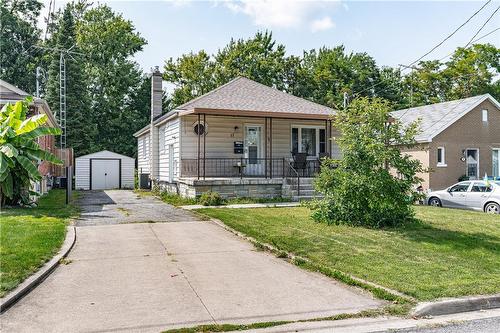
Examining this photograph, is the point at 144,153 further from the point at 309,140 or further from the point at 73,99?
the point at 309,140

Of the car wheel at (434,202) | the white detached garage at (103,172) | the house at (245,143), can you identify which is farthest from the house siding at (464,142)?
the white detached garage at (103,172)

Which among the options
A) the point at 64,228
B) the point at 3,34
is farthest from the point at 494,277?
the point at 3,34

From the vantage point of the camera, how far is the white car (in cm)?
1557

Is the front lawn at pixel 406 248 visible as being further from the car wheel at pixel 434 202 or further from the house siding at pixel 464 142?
the house siding at pixel 464 142

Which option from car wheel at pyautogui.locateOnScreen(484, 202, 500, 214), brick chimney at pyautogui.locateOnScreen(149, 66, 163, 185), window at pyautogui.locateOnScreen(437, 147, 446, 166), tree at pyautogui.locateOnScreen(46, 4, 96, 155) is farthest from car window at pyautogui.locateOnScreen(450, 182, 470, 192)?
tree at pyautogui.locateOnScreen(46, 4, 96, 155)

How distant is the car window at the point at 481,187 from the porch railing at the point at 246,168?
632cm

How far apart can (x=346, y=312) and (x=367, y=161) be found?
5931mm

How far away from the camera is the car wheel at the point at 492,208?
603 inches

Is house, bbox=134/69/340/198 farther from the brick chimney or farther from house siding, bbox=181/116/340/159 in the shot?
the brick chimney

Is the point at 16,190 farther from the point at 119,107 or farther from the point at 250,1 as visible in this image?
the point at 119,107

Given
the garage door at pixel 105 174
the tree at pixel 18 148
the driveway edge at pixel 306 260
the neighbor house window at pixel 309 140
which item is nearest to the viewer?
the driveway edge at pixel 306 260

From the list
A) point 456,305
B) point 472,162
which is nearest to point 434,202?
point 472,162

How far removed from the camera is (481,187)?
53.3ft

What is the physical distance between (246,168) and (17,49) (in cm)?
3426
